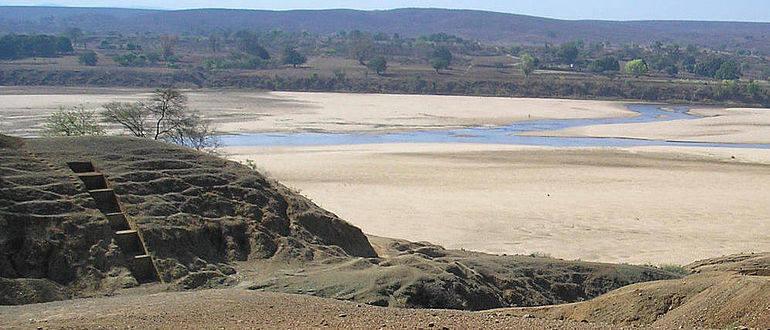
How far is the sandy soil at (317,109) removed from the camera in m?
58.7

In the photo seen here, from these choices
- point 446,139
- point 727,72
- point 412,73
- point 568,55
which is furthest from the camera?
point 568,55

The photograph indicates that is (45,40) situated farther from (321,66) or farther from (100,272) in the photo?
(100,272)

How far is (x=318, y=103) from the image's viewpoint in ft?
262

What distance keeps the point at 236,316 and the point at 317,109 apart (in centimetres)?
6349

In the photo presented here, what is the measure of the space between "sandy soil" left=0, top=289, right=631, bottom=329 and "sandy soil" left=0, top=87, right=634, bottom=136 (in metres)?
40.7

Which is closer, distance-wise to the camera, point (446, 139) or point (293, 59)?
point (446, 139)

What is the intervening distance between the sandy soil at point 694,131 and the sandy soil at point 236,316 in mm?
47574

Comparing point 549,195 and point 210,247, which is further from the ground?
point 210,247

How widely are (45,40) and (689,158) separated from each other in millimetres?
120129

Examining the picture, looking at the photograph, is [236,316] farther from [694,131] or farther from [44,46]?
[44,46]

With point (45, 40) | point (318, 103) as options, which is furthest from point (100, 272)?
point (45, 40)

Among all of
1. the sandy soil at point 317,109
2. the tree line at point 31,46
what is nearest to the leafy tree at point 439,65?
the sandy soil at point 317,109

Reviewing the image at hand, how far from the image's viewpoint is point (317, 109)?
72.8 metres

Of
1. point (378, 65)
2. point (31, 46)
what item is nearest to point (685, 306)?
point (378, 65)
